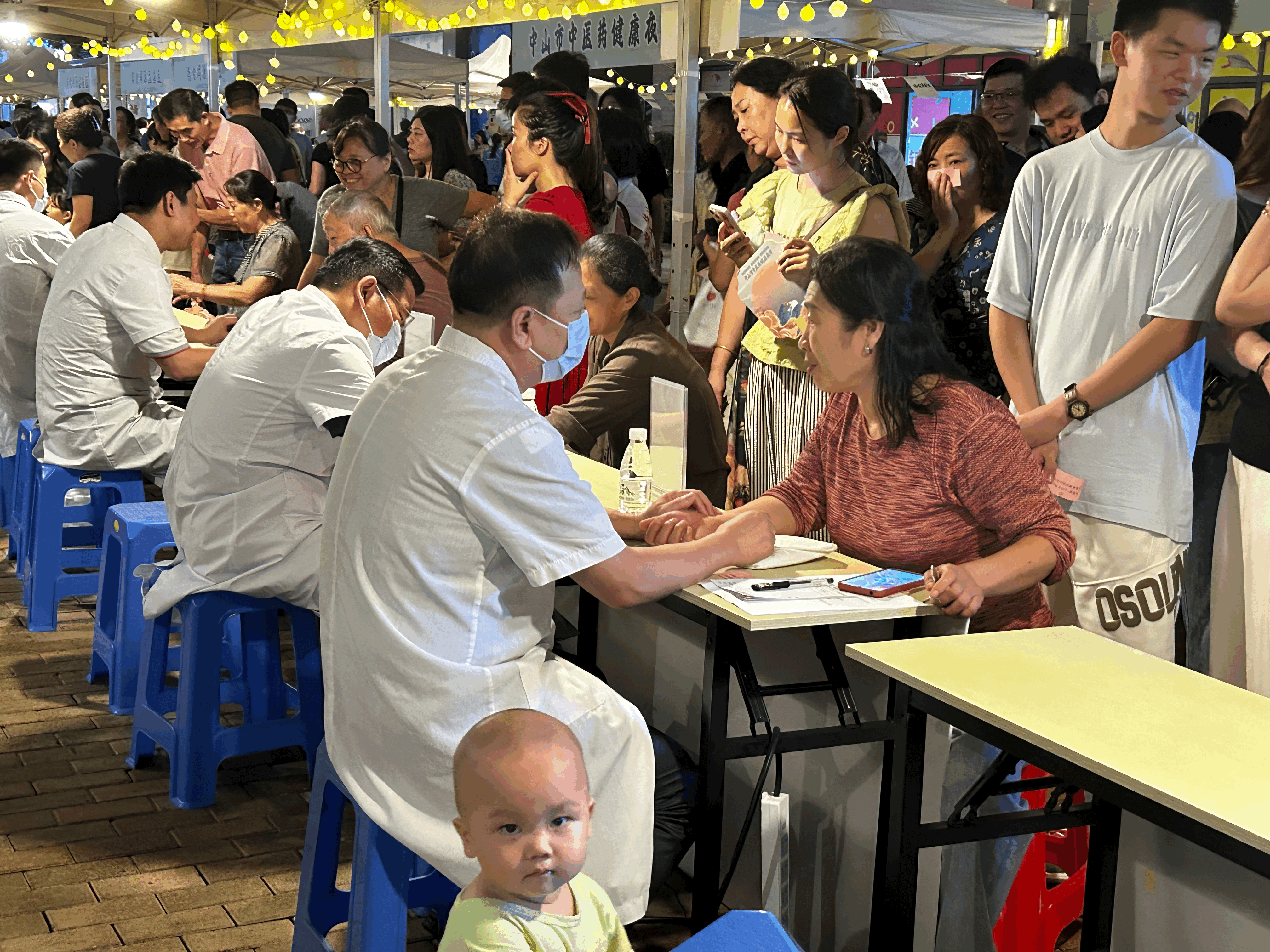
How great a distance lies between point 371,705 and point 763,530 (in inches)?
33.7

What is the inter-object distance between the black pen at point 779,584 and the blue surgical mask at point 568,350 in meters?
0.52

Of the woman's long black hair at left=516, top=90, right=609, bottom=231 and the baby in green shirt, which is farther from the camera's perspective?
the woman's long black hair at left=516, top=90, right=609, bottom=231

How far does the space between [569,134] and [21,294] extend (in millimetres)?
2361

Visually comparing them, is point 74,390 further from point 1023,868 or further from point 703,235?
point 1023,868

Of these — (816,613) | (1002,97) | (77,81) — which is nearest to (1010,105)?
(1002,97)

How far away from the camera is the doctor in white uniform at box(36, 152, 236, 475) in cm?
434

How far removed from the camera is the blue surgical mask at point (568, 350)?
226cm

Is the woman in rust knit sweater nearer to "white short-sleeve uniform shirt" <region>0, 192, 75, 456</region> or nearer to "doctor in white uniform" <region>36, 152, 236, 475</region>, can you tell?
"doctor in white uniform" <region>36, 152, 236, 475</region>

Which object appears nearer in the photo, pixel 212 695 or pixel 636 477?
pixel 636 477

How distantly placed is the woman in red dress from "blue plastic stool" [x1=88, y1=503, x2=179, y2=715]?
116cm

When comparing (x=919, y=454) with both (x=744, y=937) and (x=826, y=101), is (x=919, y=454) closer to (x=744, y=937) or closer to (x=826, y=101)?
(x=826, y=101)

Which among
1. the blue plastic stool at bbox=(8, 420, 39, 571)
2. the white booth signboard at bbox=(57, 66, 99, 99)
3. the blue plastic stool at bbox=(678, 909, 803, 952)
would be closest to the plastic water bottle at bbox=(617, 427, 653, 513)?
the blue plastic stool at bbox=(678, 909, 803, 952)

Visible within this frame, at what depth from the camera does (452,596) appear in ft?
6.98

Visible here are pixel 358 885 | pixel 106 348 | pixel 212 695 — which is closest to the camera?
pixel 358 885
